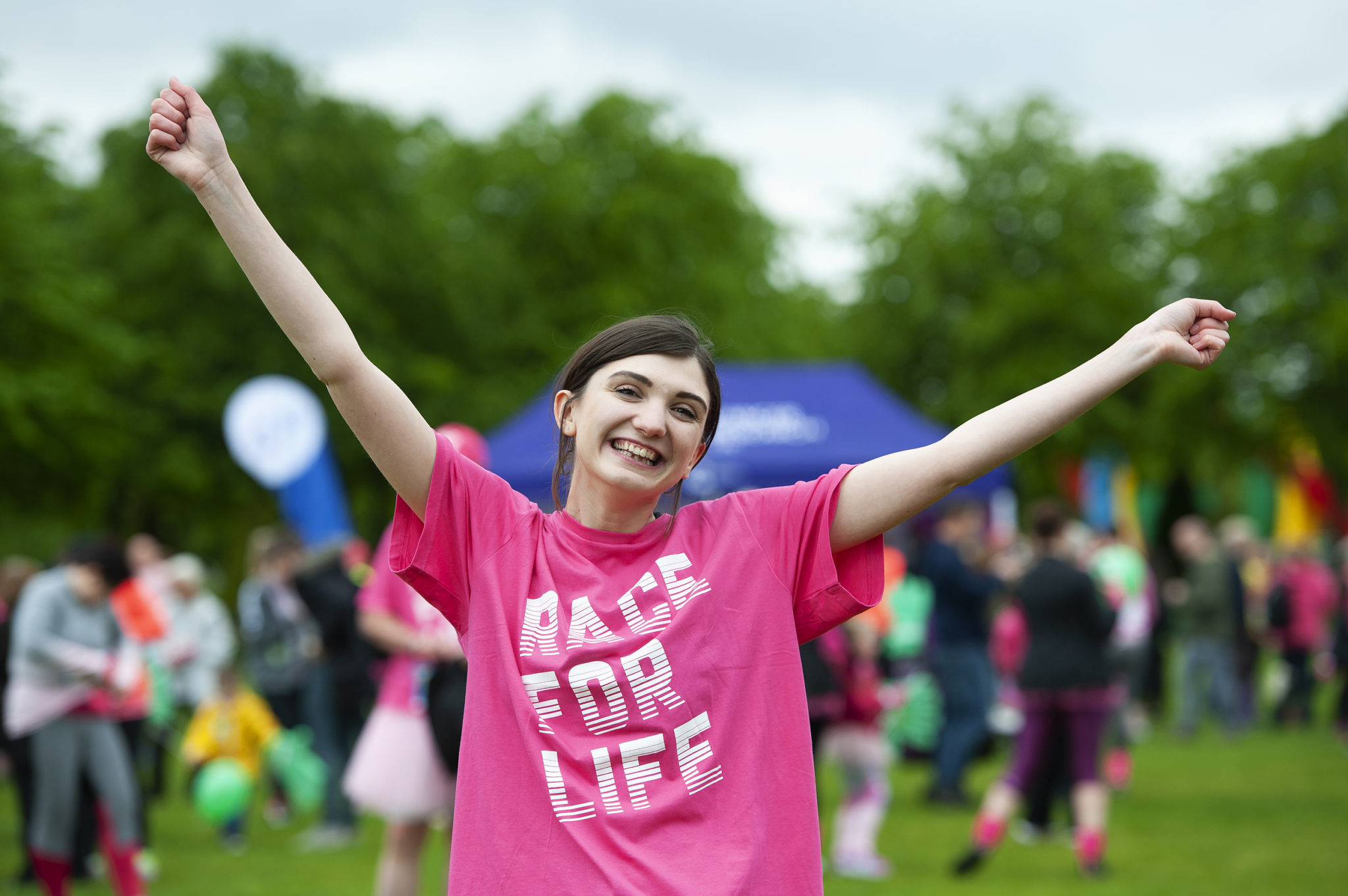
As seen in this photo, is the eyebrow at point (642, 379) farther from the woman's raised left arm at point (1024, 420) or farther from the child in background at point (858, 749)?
the child in background at point (858, 749)

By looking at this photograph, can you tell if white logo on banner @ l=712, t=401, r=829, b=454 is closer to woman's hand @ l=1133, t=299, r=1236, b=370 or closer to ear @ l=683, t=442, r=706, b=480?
ear @ l=683, t=442, r=706, b=480

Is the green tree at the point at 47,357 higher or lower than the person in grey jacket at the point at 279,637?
higher

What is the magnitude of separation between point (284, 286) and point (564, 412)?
591mm

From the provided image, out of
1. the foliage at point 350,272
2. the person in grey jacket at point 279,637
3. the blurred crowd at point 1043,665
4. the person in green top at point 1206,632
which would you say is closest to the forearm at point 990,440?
the blurred crowd at point 1043,665

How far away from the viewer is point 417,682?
6129mm

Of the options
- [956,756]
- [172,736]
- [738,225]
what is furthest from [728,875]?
[738,225]

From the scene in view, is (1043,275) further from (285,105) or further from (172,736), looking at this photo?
(172,736)

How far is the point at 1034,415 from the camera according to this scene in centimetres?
234

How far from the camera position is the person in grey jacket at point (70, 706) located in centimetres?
741

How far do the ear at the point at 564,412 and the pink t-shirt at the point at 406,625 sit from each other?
10.8 feet

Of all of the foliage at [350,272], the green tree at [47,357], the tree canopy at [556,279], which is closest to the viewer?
the green tree at [47,357]

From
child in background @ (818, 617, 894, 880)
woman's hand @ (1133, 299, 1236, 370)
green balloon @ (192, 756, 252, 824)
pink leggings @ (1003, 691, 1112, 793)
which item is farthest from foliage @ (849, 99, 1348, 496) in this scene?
woman's hand @ (1133, 299, 1236, 370)

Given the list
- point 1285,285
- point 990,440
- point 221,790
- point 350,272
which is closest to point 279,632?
point 221,790

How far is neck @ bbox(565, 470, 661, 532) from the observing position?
2.52 m
